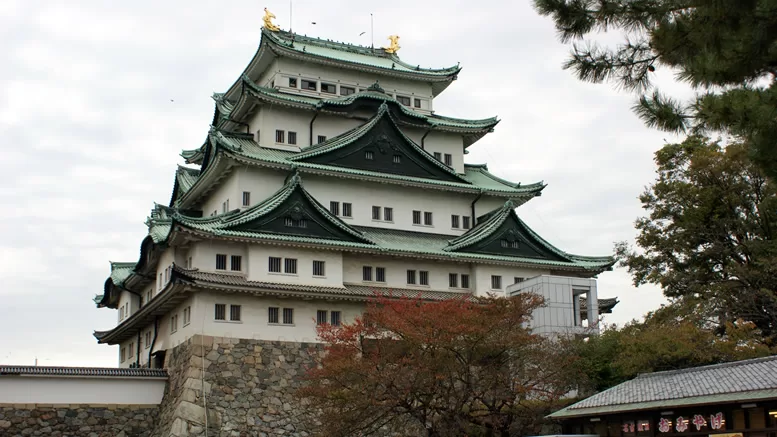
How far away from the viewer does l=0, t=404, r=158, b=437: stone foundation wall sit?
32.6 metres

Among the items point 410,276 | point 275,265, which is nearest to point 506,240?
point 410,276

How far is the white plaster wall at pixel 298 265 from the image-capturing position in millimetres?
36062

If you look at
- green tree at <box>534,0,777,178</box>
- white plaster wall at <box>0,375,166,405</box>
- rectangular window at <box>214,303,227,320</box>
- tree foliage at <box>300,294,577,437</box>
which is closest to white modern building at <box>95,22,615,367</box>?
rectangular window at <box>214,303,227,320</box>

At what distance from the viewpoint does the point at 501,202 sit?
151ft

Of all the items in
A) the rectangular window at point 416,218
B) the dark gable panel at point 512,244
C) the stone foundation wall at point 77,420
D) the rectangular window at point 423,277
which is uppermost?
the rectangular window at point 416,218

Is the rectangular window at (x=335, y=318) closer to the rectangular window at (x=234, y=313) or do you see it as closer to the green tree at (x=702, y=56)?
the rectangular window at (x=234, y=313)

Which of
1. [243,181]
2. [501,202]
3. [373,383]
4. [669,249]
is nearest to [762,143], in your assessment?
[373,383]

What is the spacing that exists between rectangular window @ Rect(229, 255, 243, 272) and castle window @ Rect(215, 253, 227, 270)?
0.26m

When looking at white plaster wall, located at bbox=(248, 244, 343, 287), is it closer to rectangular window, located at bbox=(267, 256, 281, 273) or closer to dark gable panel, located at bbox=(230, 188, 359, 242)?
rectangular window, located at bbox=(267, 256, 281, 273)

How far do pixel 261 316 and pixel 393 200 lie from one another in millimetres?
10711

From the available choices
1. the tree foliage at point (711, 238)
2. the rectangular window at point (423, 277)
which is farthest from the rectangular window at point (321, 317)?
the tree foliage at point (711, 238)

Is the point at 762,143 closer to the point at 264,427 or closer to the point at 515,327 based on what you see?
the point at 515,327

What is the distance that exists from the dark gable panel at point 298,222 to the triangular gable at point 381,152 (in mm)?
4064

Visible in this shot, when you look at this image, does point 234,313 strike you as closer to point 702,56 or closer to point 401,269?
point 401,269
